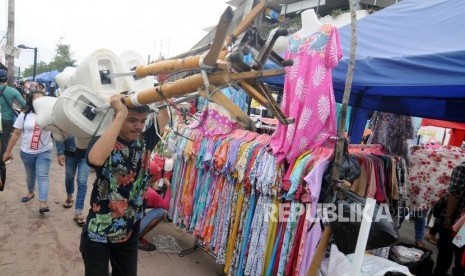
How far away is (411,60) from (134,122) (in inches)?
79.5

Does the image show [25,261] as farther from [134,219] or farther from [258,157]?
[258,157]

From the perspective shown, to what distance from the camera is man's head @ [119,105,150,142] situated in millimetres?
1974

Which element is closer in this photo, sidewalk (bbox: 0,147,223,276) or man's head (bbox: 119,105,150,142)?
man's head (bbox: 119,105,150,142)

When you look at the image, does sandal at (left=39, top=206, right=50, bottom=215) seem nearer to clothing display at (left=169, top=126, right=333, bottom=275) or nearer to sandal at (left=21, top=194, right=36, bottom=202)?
sandal at (left=21, top=194, right=36, bottom=202)

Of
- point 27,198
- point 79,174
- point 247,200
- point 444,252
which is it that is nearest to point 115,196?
point 247,200

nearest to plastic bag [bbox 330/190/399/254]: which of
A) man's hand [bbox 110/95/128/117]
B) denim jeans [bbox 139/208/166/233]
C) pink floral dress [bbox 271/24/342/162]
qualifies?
pink floral dress [bbox 271/24/342/162]

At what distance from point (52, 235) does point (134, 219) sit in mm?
2573

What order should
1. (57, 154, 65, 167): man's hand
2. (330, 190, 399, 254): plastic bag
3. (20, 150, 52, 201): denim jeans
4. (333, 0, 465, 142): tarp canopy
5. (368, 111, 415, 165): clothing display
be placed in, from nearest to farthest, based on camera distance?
(330, 190, 399, 254): plastic bag → (333, 0, 465, 142): tarp canopy → (368, 111, 415, 165): clothing display → (20, 150, 52, 201): denim jeans → (57, 154, 65, 167): man's hand

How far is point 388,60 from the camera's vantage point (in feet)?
8.04

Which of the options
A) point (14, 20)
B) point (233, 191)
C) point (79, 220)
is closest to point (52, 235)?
point (79, 220)

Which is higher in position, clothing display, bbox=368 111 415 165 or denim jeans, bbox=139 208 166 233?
clothing display, bbox=368 111 415 165

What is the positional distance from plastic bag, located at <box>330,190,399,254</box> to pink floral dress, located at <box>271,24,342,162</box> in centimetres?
115

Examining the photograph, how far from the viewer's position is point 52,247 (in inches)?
149

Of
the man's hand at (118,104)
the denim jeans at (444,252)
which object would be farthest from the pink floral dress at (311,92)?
the denim jeans at (444,252)
